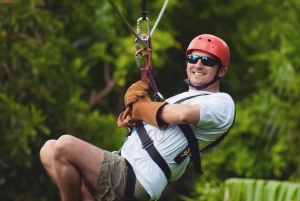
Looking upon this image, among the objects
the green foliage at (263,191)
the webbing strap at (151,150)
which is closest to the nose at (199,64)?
the webbing strap at (151,150)

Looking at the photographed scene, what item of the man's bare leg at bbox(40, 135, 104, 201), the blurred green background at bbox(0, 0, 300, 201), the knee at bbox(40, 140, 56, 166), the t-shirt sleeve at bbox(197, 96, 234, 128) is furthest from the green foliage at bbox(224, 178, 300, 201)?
the blurred green background at bbox(0, 0, 300, 201)

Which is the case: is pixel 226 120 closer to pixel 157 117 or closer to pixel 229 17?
pixel 157 117

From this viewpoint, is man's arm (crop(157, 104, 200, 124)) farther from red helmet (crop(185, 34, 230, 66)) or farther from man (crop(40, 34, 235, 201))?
red helmet (crop(185, 34, 230, 66))

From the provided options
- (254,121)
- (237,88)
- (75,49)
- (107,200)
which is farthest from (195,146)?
(237,88)

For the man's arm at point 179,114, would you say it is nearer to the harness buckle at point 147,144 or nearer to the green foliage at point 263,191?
the harness buckle at point 147,144

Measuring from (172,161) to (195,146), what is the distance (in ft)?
0.51

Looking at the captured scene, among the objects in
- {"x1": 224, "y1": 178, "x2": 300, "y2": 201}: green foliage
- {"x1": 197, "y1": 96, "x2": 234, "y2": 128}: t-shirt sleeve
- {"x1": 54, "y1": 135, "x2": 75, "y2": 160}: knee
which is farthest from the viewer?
{"x1": 224, "y1": 178, "x2": 300, "y2": 201}: green foliage

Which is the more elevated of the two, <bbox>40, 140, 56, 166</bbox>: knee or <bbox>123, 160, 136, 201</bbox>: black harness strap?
<bbox>40, 140, 56, 166</bbox>: knee

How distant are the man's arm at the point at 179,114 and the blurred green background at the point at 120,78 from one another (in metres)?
4.50

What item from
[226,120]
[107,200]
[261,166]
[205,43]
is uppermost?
[205,43]

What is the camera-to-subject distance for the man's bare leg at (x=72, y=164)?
18.7 ft

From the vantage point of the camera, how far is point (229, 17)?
1706cm

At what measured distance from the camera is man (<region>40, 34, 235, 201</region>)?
573cm

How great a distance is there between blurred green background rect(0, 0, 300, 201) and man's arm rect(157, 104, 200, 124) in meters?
4.50
